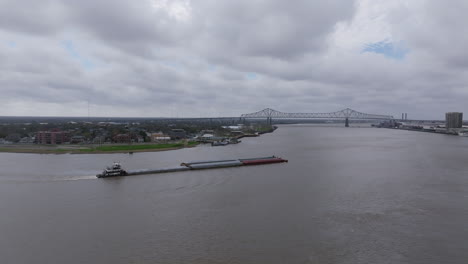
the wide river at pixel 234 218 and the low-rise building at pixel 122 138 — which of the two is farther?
the low-rise building at pixel 122 138

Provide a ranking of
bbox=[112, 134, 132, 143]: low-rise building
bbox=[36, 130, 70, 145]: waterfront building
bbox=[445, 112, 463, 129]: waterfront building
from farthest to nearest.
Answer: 1. bbox=[445, 112, 463, 129]: waterfront building
2. bbox=[112, 134, 132, 143]: low-rise building
3. bbox=[36, 130, 70, 145]: waterfront building

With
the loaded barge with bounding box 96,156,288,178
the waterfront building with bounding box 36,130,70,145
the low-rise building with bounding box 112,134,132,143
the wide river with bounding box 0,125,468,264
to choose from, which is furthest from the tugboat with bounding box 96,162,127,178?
the waterfront building with bounding box 36,130,70,145

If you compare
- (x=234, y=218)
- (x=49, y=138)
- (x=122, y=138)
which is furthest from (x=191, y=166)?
(x=49, y=138)

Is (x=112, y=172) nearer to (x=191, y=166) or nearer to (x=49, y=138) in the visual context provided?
(x=191, y=166)

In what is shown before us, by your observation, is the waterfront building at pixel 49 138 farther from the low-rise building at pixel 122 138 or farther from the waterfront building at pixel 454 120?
the waterfront building at pixel 454 120


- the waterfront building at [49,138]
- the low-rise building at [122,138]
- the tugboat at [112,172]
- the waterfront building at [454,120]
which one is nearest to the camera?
the tugboat at [112,172]

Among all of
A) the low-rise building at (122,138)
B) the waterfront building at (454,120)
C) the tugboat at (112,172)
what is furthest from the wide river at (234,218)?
the waterfront building at (454,120)

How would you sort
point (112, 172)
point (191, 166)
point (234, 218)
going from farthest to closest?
point (191, 166) → point (112, 172) → point (234, 218)

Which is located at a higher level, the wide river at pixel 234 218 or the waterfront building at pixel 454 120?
the waterfront building at pixel 454 120

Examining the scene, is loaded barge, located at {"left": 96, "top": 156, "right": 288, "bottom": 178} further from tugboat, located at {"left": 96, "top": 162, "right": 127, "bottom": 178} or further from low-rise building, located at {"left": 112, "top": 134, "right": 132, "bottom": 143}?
low-rise building, located at {"left": 112, "top": 134, "right": 132, "bottom": 143}
